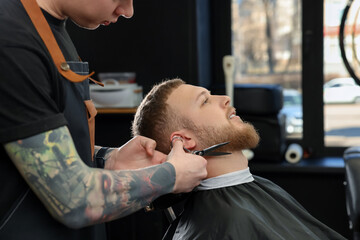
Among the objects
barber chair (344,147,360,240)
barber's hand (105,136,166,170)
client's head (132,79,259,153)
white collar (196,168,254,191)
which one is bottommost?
barber chair (344,147,360,240)

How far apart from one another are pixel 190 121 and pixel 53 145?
708 mm

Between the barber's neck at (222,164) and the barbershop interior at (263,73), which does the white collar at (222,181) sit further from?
the barbershop interior at (263,73)

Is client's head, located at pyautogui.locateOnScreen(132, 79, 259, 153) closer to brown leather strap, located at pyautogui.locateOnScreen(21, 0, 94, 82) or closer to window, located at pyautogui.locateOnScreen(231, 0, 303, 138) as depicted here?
brown leather strap, located at pyautogui.locateOnScreen(21, 0, 94, 82)

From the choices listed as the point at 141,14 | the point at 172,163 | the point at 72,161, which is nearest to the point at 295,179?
the point at 141,14

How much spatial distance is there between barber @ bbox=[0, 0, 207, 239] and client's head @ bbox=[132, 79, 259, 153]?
0.31m

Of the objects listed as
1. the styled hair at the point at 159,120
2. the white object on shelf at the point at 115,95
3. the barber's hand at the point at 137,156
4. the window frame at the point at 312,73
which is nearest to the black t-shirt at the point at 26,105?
the barber's hand at the point at 137,156

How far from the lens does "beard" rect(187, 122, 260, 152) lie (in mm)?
1661

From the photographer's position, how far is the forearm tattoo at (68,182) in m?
1.07

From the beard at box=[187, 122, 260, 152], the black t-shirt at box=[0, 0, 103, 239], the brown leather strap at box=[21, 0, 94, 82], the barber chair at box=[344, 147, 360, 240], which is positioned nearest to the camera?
the black t-shirt at box=[0, 0, 103, 239]

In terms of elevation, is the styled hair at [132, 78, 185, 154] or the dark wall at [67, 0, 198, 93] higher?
the dark wall at [67, 0, 198, 93]

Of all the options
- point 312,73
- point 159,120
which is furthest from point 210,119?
point 312,73

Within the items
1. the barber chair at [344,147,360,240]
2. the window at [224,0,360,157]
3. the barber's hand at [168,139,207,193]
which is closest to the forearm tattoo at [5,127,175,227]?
the barber's hand at [168,139,207,193]

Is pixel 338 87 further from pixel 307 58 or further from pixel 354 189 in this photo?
pixel 354 189

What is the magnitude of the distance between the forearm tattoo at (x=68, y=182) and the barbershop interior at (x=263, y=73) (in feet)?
6.53
